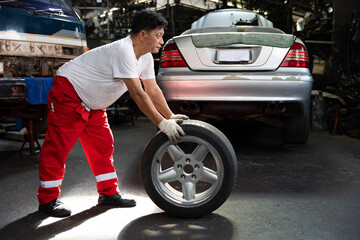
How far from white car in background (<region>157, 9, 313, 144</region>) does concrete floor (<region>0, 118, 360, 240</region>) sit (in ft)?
2.26

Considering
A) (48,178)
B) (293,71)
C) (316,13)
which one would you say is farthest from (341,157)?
(316,13)

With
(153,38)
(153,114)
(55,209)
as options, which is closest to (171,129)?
(153,114)

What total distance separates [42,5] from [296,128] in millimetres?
3532

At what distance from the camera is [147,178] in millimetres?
2438

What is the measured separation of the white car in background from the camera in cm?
372

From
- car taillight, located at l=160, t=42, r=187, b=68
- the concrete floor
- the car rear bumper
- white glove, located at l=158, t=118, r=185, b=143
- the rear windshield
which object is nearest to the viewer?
the concrete floor

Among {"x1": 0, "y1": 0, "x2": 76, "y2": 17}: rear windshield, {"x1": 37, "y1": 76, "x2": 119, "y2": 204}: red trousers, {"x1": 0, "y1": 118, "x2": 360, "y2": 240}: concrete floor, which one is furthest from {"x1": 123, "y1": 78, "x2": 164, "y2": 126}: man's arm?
{"x1": 0, "y1": 0, "x2": 76, "y2": 17}: rear windshield

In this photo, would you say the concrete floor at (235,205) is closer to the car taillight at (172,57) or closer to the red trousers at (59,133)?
the red trousers at (59,133)

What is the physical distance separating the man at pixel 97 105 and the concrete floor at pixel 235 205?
20 centimetres

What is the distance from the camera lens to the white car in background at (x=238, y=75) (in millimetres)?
3719

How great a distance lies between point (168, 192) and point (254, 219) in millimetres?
603

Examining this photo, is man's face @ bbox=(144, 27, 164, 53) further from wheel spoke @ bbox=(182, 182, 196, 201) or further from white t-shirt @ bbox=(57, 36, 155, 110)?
wheel spoke @ bbox=(182, 182, 196, 201)

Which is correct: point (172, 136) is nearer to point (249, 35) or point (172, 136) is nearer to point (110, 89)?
point (110, 89)

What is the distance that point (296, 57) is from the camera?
3811 mm
